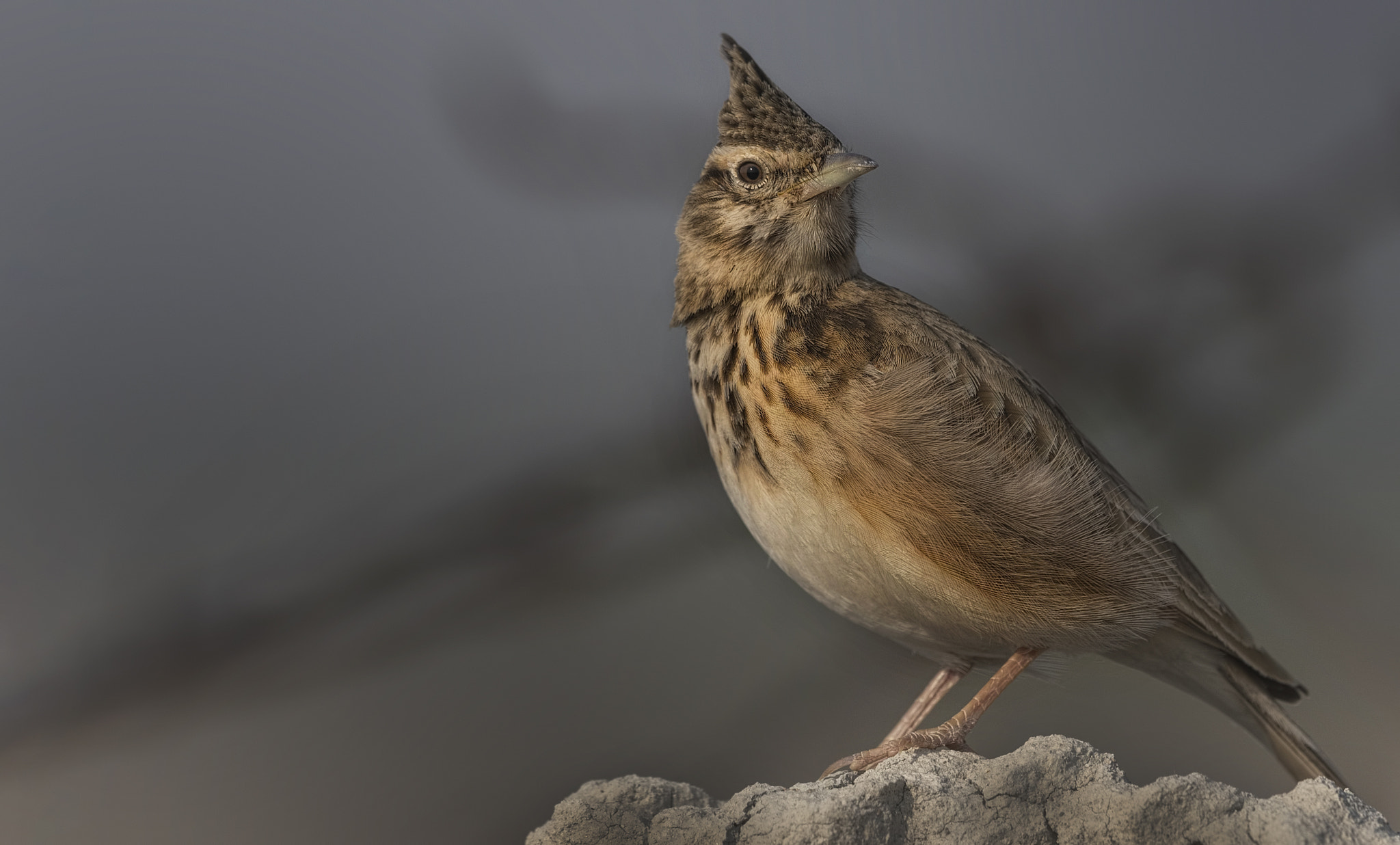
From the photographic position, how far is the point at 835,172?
73.2 inches

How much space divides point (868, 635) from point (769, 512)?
105cm

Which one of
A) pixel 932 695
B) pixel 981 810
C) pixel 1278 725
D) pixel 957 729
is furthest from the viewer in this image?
pixel 932 695

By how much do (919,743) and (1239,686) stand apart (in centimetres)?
72

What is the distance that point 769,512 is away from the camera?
1.85 meters


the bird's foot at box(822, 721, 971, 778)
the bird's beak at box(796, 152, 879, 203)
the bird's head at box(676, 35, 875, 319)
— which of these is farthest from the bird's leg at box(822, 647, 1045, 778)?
the bird's beak at box(796, 152, 879, 203)

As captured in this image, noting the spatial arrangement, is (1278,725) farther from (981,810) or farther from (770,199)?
(770,199)

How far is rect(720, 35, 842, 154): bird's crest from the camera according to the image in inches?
75.1

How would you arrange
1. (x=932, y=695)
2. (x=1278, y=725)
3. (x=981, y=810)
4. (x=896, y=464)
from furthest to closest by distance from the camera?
(x=932, y=695)
(x=1278, y=725)
(x=896, y=464)
(x=981, y=810)

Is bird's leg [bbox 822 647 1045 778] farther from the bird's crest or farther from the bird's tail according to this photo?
the bird's crest

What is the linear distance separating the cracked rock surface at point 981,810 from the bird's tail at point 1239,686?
566mm

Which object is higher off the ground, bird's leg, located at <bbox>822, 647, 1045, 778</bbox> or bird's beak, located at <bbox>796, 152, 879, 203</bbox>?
bird's beak, located at <bbox>796, 152, 879, 203</bbox>

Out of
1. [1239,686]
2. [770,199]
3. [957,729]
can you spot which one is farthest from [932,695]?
[770,199]

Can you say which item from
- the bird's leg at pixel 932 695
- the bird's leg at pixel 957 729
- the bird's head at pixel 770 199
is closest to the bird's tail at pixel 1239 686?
the bird's leg at pixel 957 729

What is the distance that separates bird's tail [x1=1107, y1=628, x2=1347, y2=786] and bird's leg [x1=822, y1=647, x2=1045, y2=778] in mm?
250
